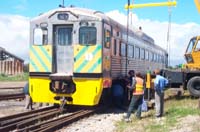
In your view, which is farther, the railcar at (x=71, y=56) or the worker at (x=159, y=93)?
the railcar at (x=71, y=56)

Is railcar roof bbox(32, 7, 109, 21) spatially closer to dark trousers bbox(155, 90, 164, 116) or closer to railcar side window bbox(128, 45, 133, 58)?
dark trousers bbox(155, 90, 164, 116)

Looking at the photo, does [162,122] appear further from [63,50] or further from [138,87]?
[63,50]

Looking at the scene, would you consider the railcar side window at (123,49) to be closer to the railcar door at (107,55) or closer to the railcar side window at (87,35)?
the railcar door at (107,55)

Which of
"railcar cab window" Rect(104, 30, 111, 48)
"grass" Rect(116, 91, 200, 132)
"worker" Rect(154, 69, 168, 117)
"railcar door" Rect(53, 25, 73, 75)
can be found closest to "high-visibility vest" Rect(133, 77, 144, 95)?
"worker" Rect(154, 69, 168, 117)

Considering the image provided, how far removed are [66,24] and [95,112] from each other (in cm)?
338

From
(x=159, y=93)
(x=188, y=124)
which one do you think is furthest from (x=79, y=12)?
(x=188, y=124)

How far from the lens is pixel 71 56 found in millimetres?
15164

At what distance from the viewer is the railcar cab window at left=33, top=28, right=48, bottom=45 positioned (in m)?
15.5

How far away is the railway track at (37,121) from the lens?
11.2m

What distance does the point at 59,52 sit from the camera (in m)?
15.3

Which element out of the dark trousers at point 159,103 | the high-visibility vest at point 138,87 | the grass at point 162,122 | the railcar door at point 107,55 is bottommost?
the grass at point 162,122

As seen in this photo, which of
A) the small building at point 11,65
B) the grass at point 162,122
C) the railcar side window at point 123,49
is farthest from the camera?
the small building at point 11,65

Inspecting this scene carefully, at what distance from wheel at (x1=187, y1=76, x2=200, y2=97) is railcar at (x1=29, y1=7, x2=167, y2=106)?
4.51 meters

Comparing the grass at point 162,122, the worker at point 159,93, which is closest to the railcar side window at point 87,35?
the worker at point 159,93
